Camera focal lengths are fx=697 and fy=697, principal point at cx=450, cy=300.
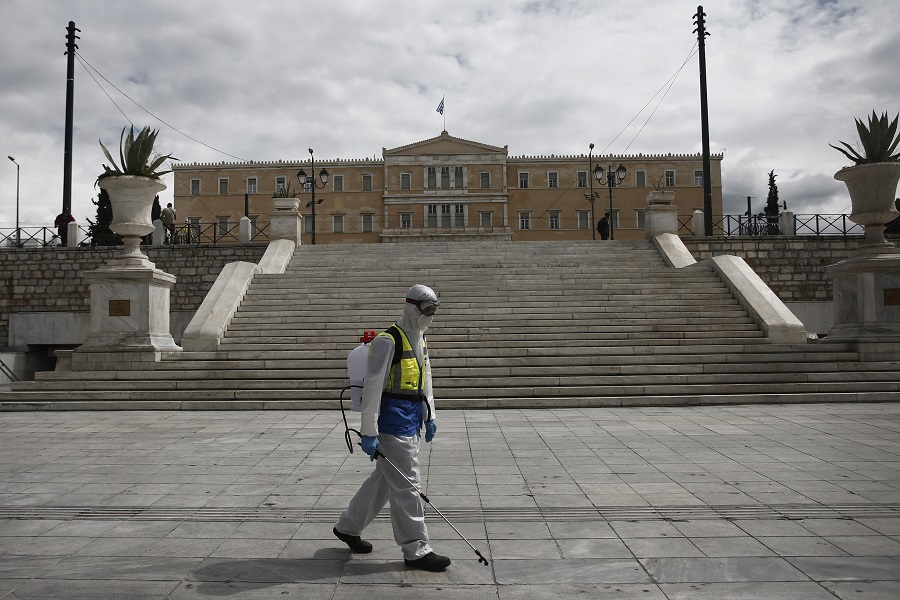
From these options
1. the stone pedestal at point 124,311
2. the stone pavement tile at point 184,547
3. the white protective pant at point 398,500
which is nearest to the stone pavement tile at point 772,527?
the white protective pant at point 398,500

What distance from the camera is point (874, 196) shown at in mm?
13258

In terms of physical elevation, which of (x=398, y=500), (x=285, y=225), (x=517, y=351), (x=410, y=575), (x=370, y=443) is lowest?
(x=410, y=575)

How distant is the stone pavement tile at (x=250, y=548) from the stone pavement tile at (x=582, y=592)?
148cm

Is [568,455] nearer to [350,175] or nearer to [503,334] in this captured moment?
[503,334]

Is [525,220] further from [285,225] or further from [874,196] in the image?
[874,196]

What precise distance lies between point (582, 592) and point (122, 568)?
8.41 feet

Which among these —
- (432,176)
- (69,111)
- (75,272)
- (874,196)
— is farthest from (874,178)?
(432,176)

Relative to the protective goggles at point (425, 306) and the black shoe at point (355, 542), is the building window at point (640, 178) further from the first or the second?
the black shoe at point (355, 542)

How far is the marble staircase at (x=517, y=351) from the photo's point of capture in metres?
11.1

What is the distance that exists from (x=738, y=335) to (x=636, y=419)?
4803mm

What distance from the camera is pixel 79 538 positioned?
14.9 ft

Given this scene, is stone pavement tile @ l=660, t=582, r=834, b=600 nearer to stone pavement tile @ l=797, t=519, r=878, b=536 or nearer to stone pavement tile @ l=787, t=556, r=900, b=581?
stone pavement tile @ l=787, t=556, r=900, b=581

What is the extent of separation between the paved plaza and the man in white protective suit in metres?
0.17

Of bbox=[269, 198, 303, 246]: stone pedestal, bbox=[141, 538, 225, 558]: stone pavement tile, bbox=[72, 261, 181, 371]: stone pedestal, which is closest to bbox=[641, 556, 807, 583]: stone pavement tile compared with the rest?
bbox=[141, 538, 225, 558]: stone pavement tile
